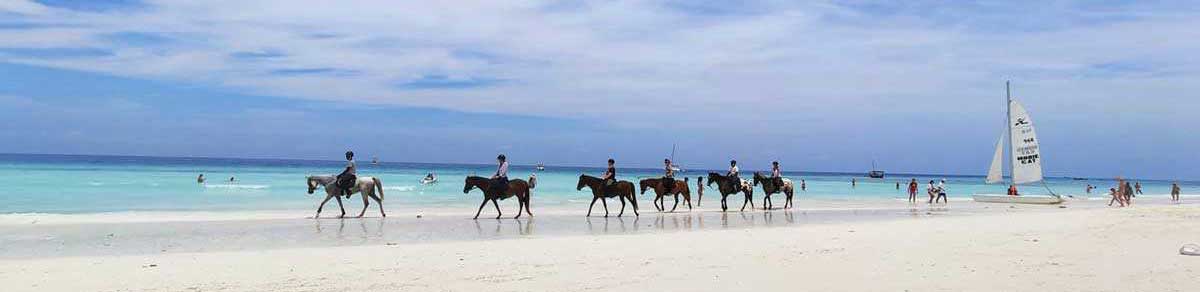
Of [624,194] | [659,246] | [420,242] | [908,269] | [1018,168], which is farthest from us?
[1018,168]

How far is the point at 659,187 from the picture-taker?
2602 centimetres

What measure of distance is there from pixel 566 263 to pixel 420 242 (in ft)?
14.7

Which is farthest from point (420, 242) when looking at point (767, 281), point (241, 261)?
point (767, 281)

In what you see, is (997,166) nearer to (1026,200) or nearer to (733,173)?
(1026,200)

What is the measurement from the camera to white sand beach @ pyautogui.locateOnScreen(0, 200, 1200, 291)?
30.1 ft

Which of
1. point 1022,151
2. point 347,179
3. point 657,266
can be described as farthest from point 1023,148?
point 657,266

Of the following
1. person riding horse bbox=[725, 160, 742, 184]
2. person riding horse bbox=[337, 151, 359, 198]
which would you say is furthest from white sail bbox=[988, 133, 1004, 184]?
person riding horse bbox=[337, 151, 359, 198]

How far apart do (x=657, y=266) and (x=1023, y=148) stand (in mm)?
31016

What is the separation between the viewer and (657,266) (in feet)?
35.4

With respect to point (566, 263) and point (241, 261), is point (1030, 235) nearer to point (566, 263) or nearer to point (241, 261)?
point (566, 263)

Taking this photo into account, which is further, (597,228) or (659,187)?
(659,187)

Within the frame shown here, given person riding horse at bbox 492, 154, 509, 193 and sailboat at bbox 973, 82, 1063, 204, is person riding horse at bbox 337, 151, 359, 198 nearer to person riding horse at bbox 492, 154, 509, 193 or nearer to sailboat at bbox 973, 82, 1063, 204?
person riding horse at bbox 492, 154, 509, 193

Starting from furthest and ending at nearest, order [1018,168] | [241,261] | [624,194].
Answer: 1. [1018,168]
2. [624,194]
3. [241,261]

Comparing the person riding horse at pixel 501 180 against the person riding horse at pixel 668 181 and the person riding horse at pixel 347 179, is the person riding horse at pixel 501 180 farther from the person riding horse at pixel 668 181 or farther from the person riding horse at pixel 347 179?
the person riding horse at pixel 668 181
